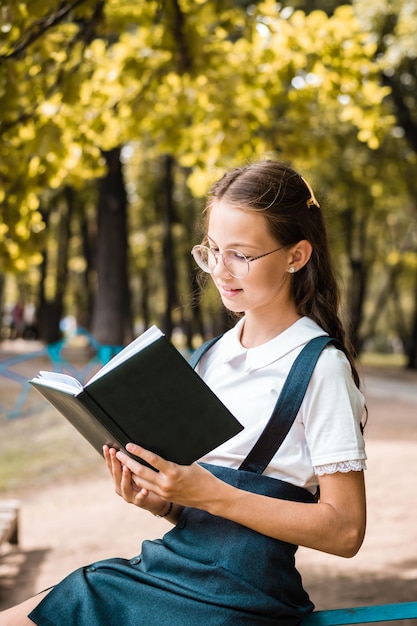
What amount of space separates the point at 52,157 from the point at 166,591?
4.10m

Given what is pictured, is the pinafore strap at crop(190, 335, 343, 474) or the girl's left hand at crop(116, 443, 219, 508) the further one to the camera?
the pinafore strap at crop(190, 335, 343, 474)

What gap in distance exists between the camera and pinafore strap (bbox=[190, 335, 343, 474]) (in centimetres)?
200

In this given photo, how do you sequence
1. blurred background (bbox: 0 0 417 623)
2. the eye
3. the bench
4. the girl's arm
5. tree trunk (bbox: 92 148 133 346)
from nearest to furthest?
the girl's arm, the eye, blurred background (bbox: 0 0 417 623), the bench, tree trunk (bbox: 92 148 133 346)

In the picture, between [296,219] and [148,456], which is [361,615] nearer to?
[148,456]

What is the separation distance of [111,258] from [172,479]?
12.0 m

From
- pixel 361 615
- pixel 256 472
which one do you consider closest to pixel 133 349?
pixel 256 472

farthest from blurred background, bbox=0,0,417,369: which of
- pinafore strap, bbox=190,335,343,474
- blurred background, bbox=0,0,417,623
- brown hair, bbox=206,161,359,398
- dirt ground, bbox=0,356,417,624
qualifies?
dirt ground, bbox=0,356,417,624

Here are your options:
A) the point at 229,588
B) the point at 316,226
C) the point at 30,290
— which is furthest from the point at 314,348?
the point at 30,290

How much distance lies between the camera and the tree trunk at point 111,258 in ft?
44.6

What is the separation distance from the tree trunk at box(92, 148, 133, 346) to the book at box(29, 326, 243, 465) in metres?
11.8

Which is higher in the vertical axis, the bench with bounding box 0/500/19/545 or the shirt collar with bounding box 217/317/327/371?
the shirt collar with bounding box 217/317/327/371

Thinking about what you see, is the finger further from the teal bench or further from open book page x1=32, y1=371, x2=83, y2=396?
the teal bench

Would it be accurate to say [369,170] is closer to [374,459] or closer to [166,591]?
[374,459]

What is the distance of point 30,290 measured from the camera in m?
41.1
